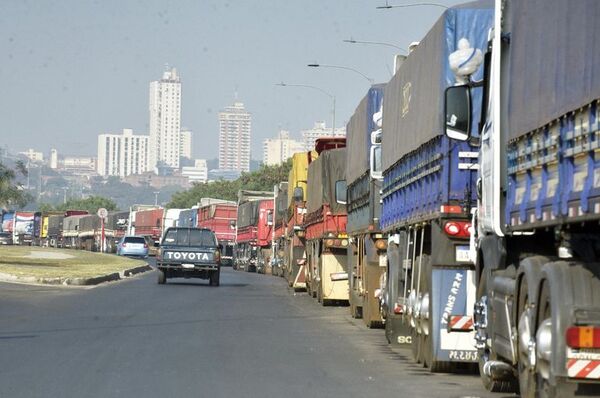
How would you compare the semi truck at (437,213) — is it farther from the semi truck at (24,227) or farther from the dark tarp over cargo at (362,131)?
the semi truck at (24,227)

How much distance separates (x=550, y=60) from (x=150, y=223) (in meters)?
92.0

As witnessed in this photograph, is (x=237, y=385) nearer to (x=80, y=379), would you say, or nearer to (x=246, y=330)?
(x=80, y=379)

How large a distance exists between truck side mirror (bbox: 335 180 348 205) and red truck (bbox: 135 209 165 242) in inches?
2642

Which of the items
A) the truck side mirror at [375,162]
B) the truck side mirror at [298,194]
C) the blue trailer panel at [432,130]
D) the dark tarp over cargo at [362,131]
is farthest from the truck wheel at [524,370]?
the truck side mirror at [298,194]

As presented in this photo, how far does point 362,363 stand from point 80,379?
12.9 ft

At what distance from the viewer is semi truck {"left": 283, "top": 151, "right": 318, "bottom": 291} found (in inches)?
1521

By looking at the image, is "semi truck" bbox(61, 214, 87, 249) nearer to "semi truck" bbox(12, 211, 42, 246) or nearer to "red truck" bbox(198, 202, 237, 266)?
"semi truck" bbox(12, 211, 42, 246)

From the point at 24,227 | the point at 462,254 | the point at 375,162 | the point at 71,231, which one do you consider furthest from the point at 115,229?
the point at 462,254

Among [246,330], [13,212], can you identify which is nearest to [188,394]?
[246,330]

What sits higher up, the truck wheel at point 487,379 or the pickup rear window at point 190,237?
the pickup rear window at point 190,237

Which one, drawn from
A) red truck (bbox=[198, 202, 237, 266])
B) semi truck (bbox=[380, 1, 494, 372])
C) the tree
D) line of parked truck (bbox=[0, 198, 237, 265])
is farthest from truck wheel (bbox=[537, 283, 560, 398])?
the tree

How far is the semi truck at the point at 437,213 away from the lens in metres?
13.8

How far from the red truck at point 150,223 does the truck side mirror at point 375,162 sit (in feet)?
236

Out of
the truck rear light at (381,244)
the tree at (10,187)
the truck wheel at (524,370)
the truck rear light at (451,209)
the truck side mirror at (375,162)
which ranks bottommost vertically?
the truck wheel at (524,370)
